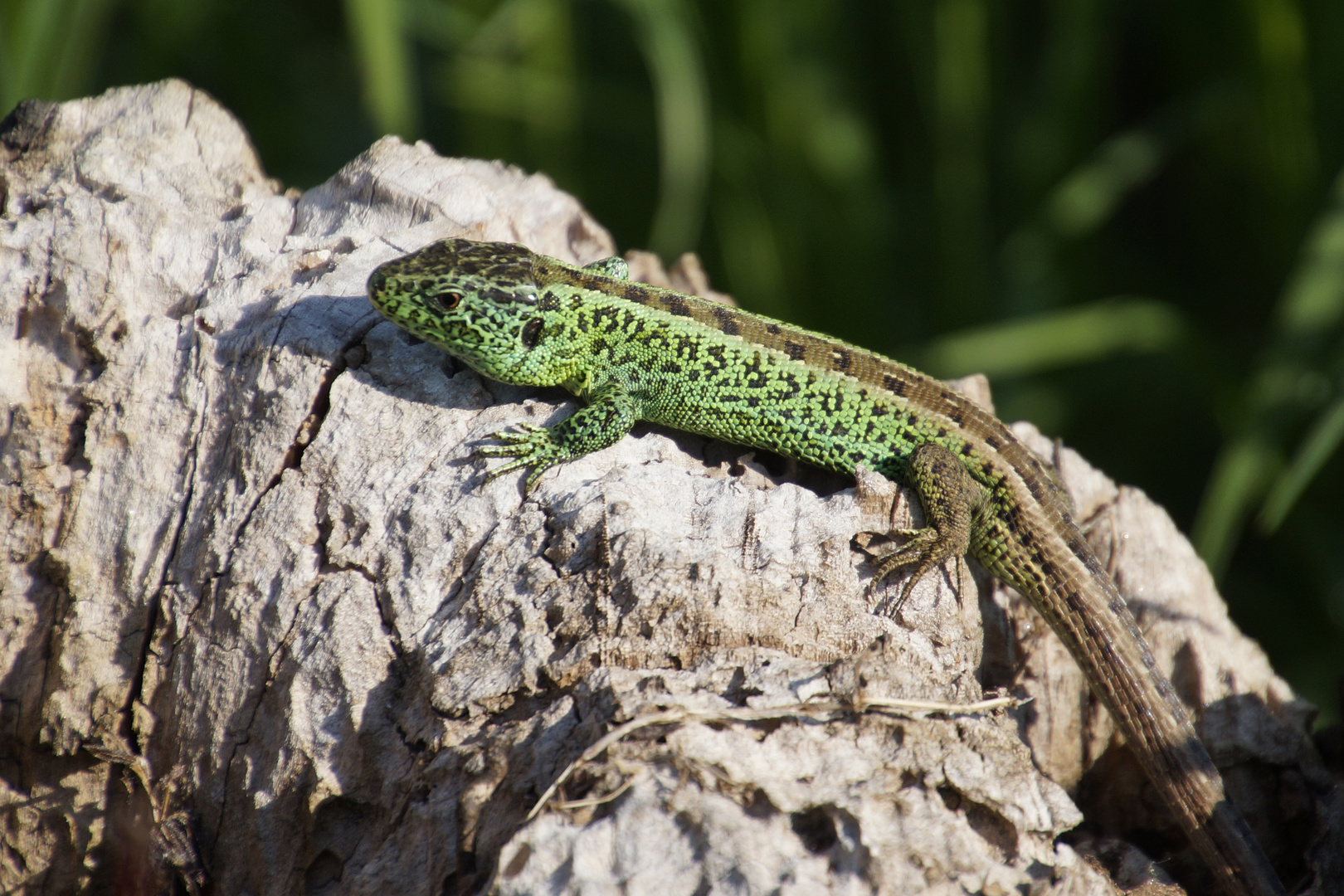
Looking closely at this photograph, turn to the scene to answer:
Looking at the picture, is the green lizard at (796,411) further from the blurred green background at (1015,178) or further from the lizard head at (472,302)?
the blurred green background at (1015,178)

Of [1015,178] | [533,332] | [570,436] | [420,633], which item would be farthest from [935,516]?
[1015,178]

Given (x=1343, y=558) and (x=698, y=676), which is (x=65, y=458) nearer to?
(x=698, y=676)

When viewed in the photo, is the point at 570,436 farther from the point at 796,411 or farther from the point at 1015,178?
the point at 1015,178

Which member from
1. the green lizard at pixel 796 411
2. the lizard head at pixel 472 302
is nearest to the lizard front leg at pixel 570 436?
the green lizard at pixel 796 411

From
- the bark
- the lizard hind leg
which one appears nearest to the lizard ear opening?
the bark

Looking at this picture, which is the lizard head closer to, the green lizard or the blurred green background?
the green lizard

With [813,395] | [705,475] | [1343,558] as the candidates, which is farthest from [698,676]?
[1343,558]
